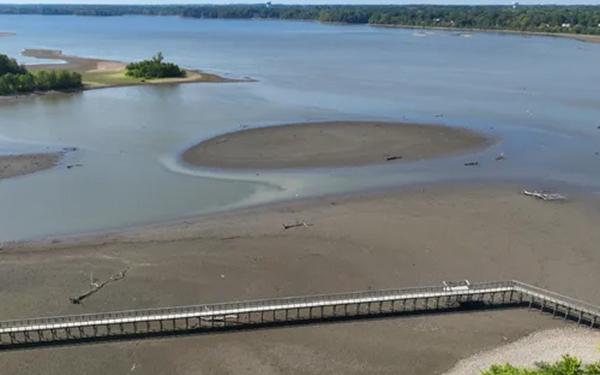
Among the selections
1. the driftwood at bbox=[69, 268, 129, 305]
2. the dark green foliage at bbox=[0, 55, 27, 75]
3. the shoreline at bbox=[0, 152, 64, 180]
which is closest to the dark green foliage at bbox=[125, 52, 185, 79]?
the dark green foliage at bbox=[0, 55, 27, 75]


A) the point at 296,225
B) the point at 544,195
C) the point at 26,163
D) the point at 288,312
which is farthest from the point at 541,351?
the point at 26,163

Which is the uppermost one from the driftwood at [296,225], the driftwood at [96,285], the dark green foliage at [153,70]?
the dark green foliage at [153,70]

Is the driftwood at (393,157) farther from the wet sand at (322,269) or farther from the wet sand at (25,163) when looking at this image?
the wet sand at (25,163)

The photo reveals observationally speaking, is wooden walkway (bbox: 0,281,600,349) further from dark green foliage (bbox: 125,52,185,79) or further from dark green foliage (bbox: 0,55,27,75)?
dark green foliage (bbox: 125,52,185,79)

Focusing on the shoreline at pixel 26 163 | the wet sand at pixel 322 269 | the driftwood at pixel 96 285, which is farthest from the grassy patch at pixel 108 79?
the driftwood at pixel 96 285

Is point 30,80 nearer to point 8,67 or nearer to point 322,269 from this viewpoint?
point 8,67

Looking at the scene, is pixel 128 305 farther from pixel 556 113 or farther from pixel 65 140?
pixel 556 113

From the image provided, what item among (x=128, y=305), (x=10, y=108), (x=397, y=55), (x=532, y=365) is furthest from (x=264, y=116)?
(x=397, y=55)
